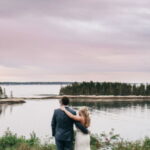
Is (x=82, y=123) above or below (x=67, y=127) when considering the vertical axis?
above

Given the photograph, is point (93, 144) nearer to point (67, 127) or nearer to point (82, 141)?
point (82, 141)

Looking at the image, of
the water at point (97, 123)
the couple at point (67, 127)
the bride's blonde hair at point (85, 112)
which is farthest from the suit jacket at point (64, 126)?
the water at point (97, 123)

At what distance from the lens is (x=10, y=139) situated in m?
17.0

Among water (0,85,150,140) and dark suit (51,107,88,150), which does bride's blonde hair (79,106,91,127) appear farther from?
water (0,85,150,140)

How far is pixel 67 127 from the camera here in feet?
40.7

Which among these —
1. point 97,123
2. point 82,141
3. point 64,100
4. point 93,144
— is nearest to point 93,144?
point 93,144

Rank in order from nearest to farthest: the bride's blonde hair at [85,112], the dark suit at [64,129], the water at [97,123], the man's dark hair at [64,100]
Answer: the bride's blonde hair at [85,112] → the man's dark hair at [64,100] → the dark suit at [64,129] → the water at [97,123]

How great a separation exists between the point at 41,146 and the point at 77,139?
378 cm

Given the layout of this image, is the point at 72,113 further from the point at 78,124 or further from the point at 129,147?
the point at 129,147

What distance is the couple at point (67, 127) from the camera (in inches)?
480

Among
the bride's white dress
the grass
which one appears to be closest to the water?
the grass

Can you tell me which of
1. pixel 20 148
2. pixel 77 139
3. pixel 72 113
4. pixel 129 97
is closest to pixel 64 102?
pixel 72 113

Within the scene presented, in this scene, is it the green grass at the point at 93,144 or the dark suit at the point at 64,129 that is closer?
the dark suit at the point at 64,129

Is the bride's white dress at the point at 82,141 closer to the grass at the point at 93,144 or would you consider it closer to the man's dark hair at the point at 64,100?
the man's dark hair at the point at 64,100
